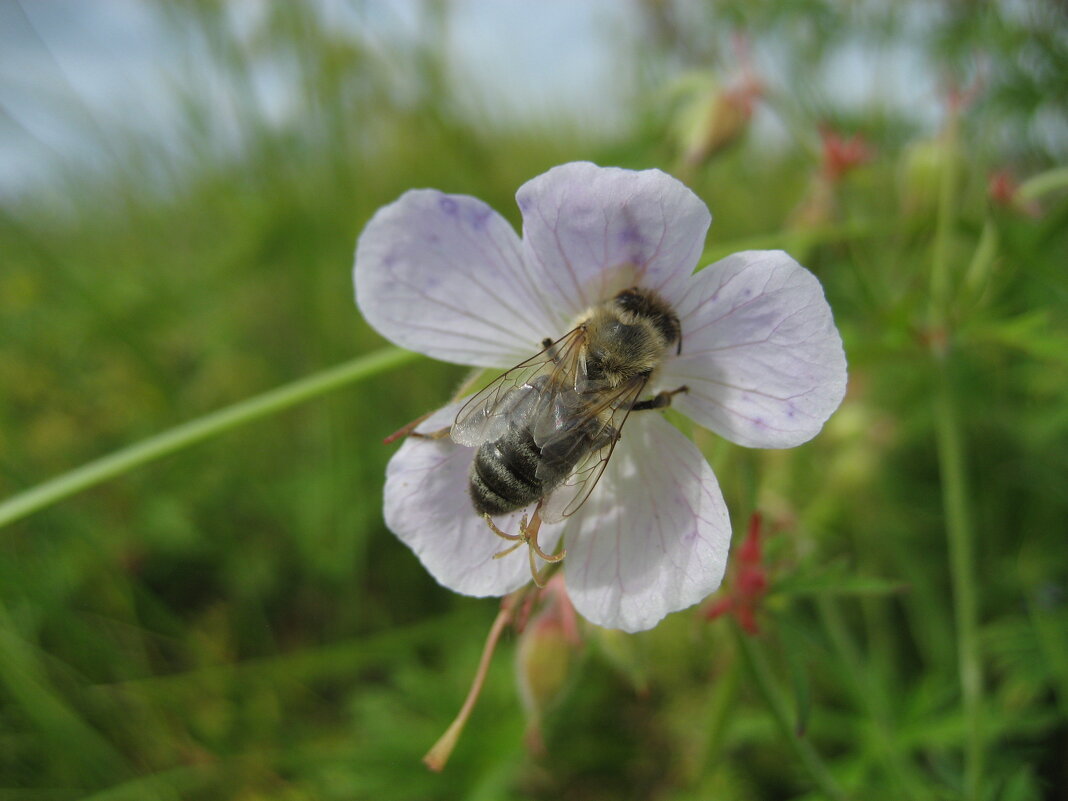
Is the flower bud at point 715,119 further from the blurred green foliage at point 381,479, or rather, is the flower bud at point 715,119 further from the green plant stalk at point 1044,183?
the green plant stalk at point 1044,183

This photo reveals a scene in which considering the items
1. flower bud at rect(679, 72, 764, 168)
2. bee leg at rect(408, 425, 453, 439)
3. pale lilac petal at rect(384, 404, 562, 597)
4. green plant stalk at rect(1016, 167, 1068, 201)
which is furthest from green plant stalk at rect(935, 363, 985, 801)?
bee leg at rect(408, 425, 453, 439)

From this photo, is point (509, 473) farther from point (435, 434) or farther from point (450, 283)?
point (450, 283)

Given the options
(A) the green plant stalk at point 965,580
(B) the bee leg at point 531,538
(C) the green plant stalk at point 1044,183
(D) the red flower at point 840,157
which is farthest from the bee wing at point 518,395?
(C) the green plant stalk at point 1044,183

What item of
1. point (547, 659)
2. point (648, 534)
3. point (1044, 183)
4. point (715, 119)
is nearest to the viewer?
point (648, 534)

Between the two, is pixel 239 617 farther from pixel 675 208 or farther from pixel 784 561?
pixel 675 208

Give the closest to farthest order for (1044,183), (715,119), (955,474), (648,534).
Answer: (648,534) < (955,474) < (1044,183) < (715,119)

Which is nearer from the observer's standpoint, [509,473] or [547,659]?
[509,473]

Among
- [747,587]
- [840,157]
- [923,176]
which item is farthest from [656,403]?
[923,176]

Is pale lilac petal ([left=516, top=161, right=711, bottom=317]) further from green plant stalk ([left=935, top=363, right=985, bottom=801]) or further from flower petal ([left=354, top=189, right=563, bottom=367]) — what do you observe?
green plant stalk ([left=935, top=363, right=985, bottom=801])
